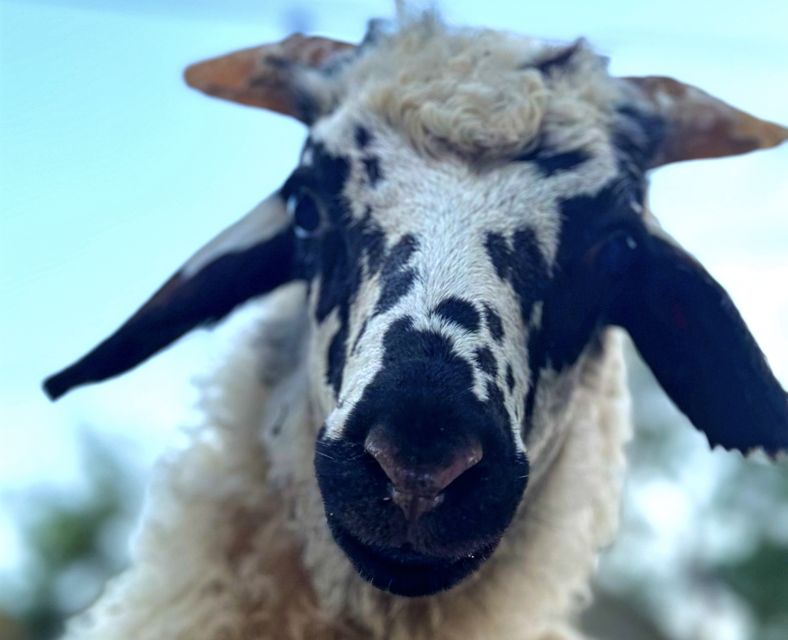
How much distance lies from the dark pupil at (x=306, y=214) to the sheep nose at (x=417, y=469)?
4.11 ft

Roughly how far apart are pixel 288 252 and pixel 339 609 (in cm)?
125

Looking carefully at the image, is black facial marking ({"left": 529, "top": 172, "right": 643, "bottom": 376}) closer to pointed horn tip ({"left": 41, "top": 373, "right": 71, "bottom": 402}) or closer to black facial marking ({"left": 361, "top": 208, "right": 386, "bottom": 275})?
→ black facial marking ({"left": 361, "top": 208, "right": 386, "bottom": 275})

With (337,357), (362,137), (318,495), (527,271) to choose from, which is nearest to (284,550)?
(318,495)

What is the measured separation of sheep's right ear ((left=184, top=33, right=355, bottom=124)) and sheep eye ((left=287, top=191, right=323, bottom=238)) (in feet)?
1.55

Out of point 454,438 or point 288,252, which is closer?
point 454,438

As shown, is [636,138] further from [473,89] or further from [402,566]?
[402,566]

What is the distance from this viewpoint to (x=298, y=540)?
137 inches

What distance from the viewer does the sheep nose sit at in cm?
235

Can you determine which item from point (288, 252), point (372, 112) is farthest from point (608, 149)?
point (288, 252)

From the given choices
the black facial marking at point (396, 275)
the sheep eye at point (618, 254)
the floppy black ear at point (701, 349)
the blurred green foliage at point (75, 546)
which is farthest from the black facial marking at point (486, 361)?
the blurred green foliage at point (75, 546)

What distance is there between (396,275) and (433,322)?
266mm

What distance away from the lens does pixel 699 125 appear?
12.7ft

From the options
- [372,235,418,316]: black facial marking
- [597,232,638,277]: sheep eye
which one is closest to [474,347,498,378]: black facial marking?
[372,235,418,316]: black facial marking

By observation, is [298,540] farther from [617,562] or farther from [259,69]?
[617,562]
